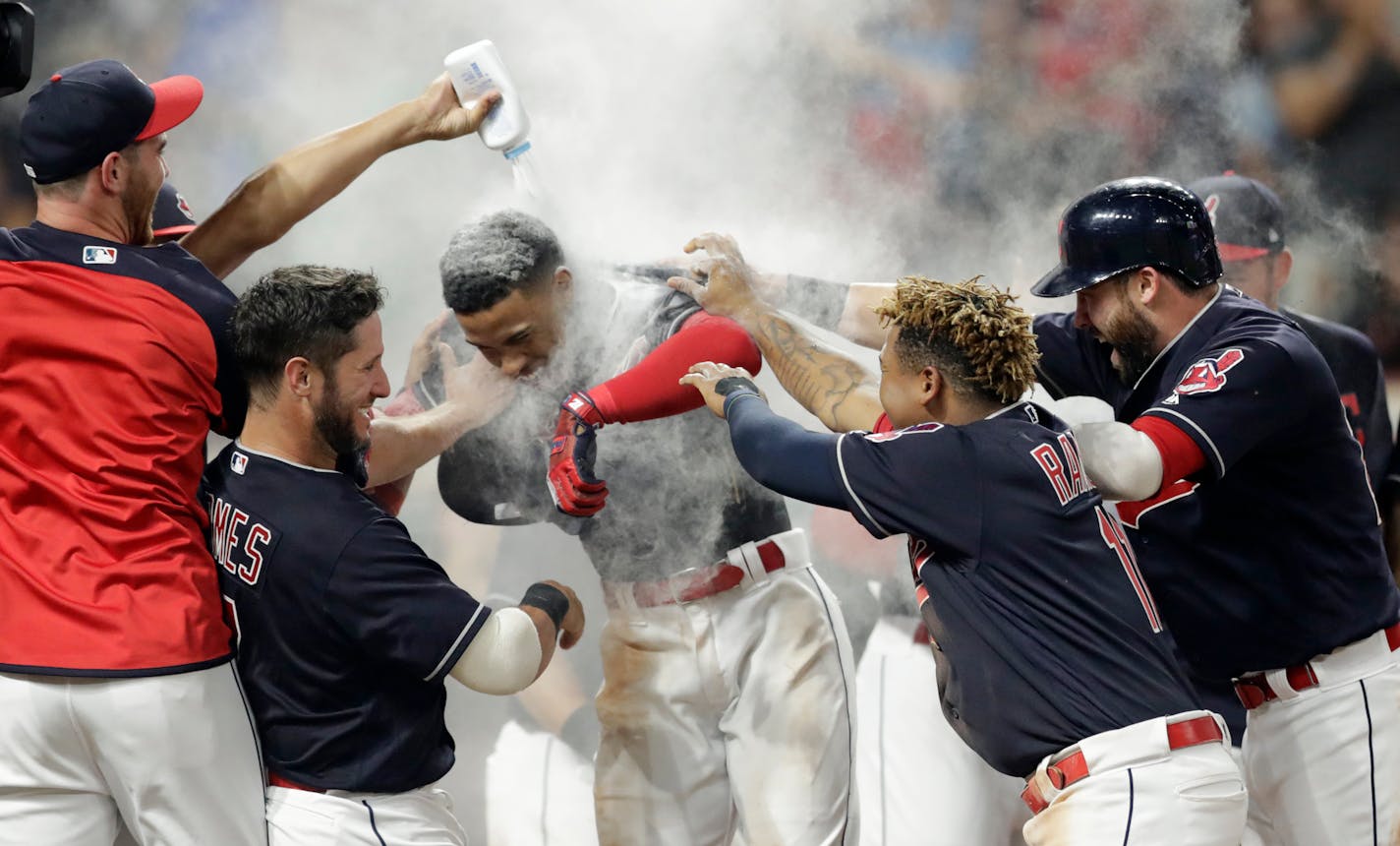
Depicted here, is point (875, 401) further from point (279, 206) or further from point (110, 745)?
point (110, 745)

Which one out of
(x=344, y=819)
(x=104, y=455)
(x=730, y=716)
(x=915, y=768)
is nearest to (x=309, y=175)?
(x=104, y=455)

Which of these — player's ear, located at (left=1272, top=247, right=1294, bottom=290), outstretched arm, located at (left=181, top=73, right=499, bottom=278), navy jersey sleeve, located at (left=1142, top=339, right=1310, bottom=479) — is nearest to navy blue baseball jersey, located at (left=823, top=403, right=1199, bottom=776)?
navy jersey sleeve, located at (left=1142, top=339, right=1310, bottom=479)

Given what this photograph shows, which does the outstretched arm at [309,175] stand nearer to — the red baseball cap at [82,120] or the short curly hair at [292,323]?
the red baseball cap at [82,120]

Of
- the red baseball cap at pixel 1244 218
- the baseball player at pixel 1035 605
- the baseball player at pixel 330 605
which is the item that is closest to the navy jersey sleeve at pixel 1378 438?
the red baseball cap at pixel 1244 218

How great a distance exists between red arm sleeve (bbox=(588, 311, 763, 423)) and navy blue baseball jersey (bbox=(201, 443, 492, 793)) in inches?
21.8

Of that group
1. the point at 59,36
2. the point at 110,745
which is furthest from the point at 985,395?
the point at 59,36

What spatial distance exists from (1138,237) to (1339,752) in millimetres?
1133

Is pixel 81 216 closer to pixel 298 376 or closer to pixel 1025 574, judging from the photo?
pixel 298 376

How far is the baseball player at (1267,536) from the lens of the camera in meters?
2.61

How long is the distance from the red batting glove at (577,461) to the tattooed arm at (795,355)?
0.42 m

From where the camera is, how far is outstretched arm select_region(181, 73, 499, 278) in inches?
107

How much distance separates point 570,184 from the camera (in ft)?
11.2

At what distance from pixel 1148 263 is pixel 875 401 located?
64cm

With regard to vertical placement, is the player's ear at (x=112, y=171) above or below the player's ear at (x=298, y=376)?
above
